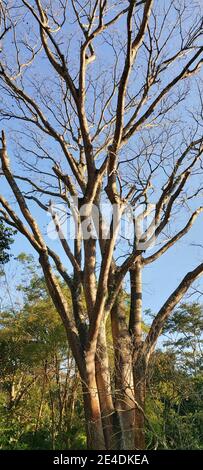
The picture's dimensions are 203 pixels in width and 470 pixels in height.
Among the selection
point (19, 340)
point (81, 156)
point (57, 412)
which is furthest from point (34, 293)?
point (81, 156)

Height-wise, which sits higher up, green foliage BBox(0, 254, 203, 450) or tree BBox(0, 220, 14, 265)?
tree BBox(0, 220, 14, 265)

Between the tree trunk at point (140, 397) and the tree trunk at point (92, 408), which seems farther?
the tree trunk at point (140, 397)

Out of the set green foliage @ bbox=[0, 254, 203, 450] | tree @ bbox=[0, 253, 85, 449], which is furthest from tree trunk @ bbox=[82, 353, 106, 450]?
tree @ bbox=[0, 253, 85, 449]

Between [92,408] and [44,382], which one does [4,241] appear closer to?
[44,382]

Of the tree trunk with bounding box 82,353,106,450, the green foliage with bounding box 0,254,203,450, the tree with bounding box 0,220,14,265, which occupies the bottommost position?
the tree trunk with bounding box 82,353,106,450

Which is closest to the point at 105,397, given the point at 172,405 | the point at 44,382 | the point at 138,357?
the point at 138,357

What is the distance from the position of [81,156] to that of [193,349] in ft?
39.1

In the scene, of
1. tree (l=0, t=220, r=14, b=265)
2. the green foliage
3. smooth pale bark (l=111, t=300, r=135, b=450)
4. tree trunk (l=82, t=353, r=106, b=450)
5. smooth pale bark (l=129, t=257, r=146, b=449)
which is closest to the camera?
tree trunk (l=82, t=353, r=106, b=450)

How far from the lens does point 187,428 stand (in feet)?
21.9

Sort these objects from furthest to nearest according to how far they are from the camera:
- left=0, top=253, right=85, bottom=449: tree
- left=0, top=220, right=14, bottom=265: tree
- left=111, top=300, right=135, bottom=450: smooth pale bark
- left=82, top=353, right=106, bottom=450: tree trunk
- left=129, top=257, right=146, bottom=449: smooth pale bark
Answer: left=0, top=220, right=14, bottom=265: tree
left=0, top=253, right=85, bottom=449: tree
left=129, top=257, right=146, bottom=449: smooth pale bark
left=111, top=300, right=135, bottom=450: smooth pale bark
left=82, top=353, right=106, bottom=450: tree trunk

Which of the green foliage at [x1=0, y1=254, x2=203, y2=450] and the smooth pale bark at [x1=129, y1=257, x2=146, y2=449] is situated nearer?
the smooth pale bark at [x1=129, y1=257, x2=146, y2=449]

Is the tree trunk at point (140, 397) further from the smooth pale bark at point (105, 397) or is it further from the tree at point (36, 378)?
the tree at point (36, 378)

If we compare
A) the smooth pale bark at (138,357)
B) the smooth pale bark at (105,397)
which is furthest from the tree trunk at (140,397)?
the smooth pale bark at (105,397)

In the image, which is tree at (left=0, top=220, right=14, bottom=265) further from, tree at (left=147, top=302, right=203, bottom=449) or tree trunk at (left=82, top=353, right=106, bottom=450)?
tree trunk at (left=82, top=353, right=106, bottom=450)
